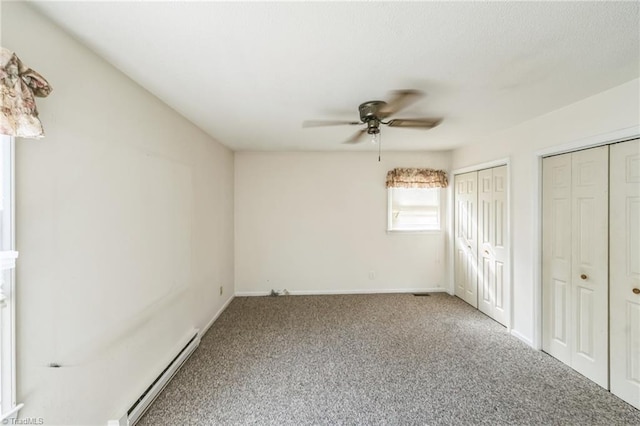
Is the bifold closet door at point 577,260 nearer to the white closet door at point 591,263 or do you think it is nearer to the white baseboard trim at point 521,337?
the white closet door at point 591,263

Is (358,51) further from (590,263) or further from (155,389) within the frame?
(155,389)

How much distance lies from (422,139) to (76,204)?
3.57 m

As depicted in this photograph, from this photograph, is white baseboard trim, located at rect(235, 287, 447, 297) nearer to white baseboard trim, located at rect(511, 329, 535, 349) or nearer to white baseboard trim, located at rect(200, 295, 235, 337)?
white baseboard trim, located at rect(200, 295, 235, 337)

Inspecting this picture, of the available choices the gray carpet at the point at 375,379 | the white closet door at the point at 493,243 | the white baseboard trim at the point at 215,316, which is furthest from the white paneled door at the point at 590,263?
the white baseboard trim at the point at 215,316

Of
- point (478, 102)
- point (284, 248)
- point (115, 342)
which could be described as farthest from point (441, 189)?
point (115, 342)

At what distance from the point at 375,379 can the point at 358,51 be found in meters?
2.46

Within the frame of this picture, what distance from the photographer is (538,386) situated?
2.03m

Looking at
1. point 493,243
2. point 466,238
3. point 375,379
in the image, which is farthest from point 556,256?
point 375,379

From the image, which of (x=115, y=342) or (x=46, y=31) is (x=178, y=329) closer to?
(x=115, y=342)

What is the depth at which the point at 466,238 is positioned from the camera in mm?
3822

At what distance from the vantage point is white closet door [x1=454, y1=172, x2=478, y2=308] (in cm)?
363

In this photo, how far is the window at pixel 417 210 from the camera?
430 cm

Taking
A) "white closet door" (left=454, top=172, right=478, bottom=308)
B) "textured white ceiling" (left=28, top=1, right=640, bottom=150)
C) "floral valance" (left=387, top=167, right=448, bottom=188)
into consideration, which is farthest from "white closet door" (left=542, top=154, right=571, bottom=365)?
"floral valance" (left=387, top=167, right=448, bottom=188)

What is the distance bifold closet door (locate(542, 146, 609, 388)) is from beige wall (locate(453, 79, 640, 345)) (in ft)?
0.33
